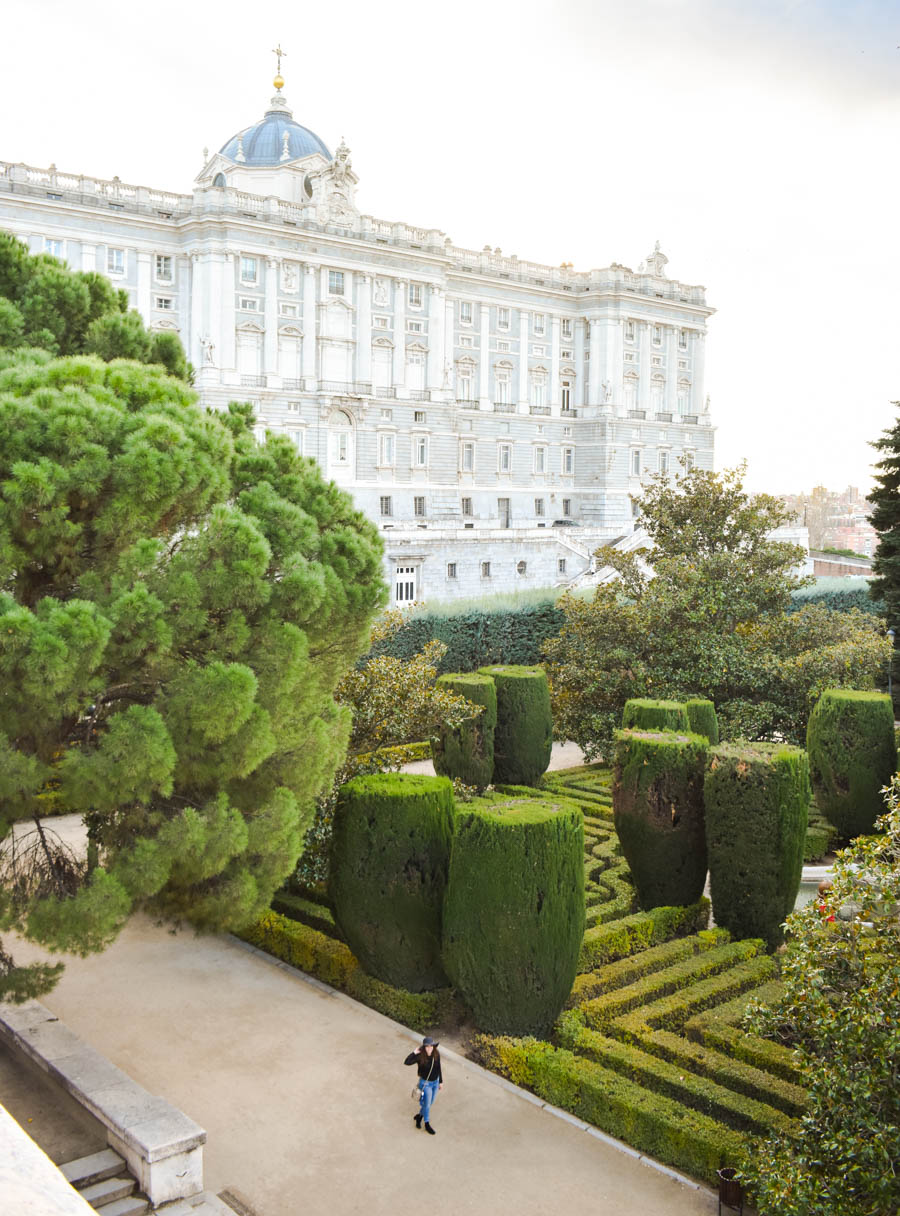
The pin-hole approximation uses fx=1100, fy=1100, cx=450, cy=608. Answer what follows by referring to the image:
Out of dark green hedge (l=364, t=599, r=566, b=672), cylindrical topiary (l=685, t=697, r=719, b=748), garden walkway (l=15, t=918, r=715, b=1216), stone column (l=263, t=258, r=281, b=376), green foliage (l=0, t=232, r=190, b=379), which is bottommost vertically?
garden walkway (l=15, t=918, r=715, b=1216)

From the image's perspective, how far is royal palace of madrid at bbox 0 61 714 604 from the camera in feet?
157

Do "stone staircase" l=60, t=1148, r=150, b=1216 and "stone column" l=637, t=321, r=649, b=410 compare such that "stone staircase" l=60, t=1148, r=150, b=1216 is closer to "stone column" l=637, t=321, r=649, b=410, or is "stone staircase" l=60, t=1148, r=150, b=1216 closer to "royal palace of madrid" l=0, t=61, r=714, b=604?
"royal palace of madrid" l=0, t=61, r=714, b=604

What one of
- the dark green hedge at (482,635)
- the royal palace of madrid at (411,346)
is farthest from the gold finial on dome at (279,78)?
the dark green hedge at (482,635)

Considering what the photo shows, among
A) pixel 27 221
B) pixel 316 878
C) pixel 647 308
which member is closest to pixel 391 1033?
pixel 316 878

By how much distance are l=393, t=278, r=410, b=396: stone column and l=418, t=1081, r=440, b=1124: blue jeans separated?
49895 millimetres

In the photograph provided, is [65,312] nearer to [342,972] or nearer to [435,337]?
[342,972]

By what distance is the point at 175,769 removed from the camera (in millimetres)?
9258

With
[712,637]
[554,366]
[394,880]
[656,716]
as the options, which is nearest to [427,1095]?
[394,880]

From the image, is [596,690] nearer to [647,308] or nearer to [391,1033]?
[391,1033]

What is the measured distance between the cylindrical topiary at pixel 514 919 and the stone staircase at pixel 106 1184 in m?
3.60

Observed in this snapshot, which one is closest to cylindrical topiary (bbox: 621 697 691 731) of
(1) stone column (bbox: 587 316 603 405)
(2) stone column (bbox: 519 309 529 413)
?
(2) stone column (bbox: 519 309 529 413)

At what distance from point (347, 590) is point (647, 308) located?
202 feet

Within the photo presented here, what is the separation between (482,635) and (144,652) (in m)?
20.5

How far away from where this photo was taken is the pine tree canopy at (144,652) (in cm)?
847
